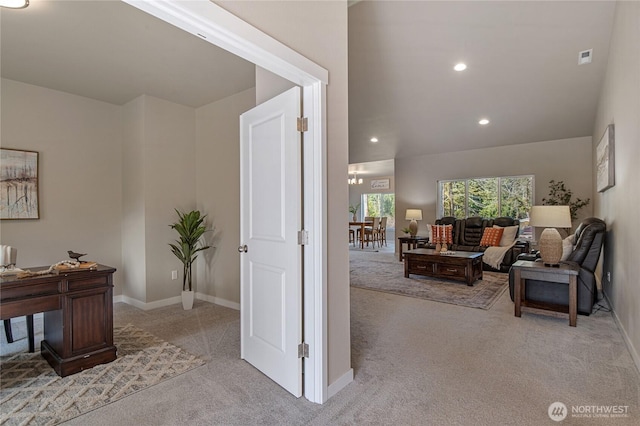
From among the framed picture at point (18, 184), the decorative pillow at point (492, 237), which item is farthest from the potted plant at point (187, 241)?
the decorative pillow at point (492, 237)

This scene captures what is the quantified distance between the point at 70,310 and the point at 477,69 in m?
5.31

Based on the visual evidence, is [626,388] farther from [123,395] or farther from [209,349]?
[123,395]

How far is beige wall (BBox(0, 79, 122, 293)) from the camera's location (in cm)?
351

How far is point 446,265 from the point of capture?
4992 millimetres

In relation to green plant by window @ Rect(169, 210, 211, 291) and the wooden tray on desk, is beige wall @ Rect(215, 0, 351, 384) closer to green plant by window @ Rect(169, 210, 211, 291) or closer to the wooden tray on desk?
the wooden tray on desk

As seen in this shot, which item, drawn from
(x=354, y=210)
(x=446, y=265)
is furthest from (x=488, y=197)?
(x=354, y=210)

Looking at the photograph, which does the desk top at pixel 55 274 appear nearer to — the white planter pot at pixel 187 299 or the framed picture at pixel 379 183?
the white planter pot at pixel 187 299

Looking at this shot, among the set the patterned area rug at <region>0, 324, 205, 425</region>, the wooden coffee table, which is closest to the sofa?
the wooden coffee table

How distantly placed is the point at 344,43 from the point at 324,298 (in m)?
1.74

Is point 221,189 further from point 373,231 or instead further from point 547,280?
point 373,231

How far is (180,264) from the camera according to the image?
4.27 metres

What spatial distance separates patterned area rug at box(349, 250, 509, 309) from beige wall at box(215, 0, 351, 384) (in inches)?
95.9

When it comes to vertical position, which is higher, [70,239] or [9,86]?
[9,86]

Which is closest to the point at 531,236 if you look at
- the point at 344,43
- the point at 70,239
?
the point at 344,43
